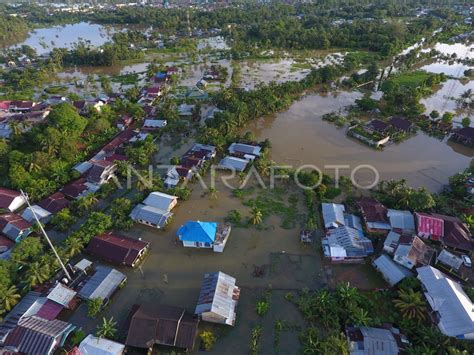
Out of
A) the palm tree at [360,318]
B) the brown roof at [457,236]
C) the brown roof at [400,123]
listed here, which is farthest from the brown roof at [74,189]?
the brown roof at [400,123]

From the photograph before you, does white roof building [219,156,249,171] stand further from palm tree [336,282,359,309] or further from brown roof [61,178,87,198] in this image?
palm tree [336,282,359,309]

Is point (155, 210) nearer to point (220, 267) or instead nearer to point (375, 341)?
point (220, 267)

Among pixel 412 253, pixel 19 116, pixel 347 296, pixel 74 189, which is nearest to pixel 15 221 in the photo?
pixel 74 189

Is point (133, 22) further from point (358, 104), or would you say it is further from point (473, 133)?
point (473, 133)

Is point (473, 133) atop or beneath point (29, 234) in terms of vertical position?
atop

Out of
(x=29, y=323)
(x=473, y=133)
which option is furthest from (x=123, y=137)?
(x=473, y=133)
